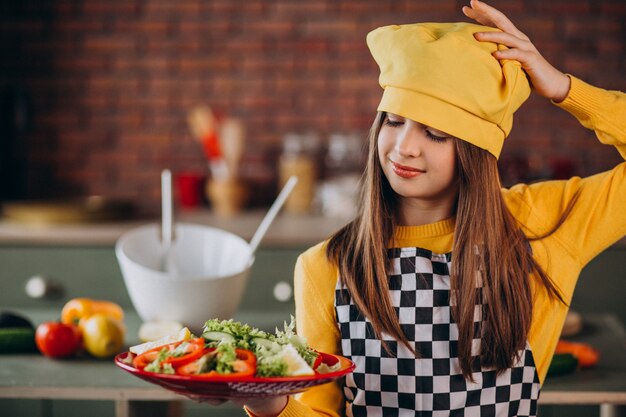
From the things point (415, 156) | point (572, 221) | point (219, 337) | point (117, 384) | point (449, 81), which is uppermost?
point (449, 81)

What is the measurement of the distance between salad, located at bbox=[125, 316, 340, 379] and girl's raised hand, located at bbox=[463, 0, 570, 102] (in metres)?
0.57

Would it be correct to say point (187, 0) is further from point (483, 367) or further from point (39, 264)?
point (483, 367)

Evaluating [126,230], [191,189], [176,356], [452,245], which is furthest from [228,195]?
[176,356]

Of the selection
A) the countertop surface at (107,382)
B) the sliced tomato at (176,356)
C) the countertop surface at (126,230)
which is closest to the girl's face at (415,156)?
the sliced tomato at (176,356)

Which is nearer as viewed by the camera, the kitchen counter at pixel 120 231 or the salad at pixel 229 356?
the salad at pixel 229 356

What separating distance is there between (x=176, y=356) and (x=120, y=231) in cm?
177

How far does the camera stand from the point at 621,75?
3.25 m

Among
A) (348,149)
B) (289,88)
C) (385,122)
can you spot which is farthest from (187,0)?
(385,122)

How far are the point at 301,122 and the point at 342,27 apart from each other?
0.39 meters

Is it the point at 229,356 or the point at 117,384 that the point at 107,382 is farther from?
the point at 229,356

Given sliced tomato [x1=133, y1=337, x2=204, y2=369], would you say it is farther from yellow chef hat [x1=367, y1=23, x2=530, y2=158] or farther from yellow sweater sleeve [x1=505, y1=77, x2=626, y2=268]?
yellow sweater sleeve [x1=505, y1=77, x2=626, y2=268]

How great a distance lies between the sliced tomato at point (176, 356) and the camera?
1169mm

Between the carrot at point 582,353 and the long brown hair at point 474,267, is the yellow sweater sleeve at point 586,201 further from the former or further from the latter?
the carrot at point 582,353

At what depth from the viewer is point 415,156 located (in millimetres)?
1356
